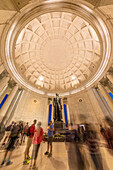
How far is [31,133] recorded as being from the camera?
3.15 metres

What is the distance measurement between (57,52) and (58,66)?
354 cm

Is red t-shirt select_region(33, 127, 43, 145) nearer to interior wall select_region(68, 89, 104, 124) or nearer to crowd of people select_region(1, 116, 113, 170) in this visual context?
crowd of people select_region(1, 116, 113, 170)

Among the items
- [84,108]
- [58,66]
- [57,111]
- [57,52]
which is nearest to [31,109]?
[57,111]

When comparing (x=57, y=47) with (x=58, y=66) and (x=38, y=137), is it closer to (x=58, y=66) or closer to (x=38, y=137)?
(x=58, y=66)

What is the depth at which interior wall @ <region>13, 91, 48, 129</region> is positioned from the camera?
1329 cm

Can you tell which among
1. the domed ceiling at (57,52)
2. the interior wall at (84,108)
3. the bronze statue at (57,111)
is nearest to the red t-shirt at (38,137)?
the bronze statue at (57,111)

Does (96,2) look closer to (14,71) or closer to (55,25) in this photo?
(55,25)

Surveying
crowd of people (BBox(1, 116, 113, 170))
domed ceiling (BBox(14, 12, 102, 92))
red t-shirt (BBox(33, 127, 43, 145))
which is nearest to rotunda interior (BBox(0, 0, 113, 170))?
domed ceiling (BBox(14, 12, 102, 92))

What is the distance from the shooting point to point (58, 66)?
19.0 m

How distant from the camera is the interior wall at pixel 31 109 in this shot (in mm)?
13289

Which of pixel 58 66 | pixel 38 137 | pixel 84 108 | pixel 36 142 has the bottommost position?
pixel 36 142

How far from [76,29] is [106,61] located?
26.4 feet

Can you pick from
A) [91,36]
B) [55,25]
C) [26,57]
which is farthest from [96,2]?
[26,57]

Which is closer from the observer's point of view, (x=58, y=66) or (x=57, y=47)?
(x=57, y=47)
